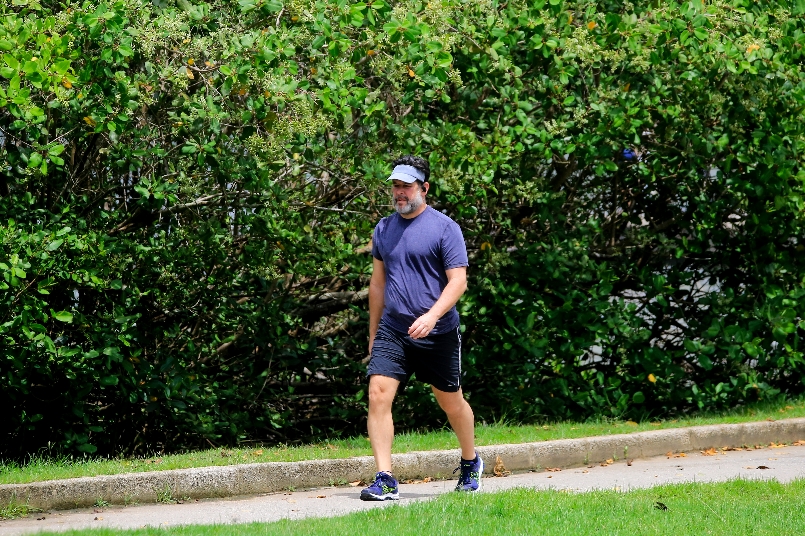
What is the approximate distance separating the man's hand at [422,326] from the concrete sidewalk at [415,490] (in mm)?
933

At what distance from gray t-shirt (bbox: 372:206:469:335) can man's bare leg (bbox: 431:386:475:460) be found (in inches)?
16.8

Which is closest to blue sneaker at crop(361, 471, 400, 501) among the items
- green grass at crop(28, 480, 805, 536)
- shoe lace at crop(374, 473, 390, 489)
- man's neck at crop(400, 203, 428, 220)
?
shoe lace at crop(374, 473, 390, 489)

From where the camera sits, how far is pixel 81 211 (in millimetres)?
8734

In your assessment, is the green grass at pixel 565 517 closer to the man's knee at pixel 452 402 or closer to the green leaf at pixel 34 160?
the man's knee at pixel 452 402

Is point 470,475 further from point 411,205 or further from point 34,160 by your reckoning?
point 34,160

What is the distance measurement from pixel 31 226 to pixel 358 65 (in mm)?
2719

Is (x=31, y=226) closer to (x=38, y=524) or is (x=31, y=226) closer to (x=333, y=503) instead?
(x=38, y=524)

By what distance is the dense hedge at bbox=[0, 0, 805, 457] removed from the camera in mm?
7801

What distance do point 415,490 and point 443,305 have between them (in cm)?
151

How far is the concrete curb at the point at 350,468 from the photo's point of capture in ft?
22.4

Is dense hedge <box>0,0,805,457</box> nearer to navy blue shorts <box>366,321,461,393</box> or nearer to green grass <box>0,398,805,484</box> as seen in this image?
green grass <box>0,398,805,484</box>

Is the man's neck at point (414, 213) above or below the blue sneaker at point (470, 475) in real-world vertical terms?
above

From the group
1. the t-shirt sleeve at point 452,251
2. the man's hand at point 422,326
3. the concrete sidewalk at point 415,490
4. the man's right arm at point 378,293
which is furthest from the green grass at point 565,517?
the t-shirt sleeve at point 452,251

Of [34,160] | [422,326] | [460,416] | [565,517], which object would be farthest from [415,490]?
[34,160]
